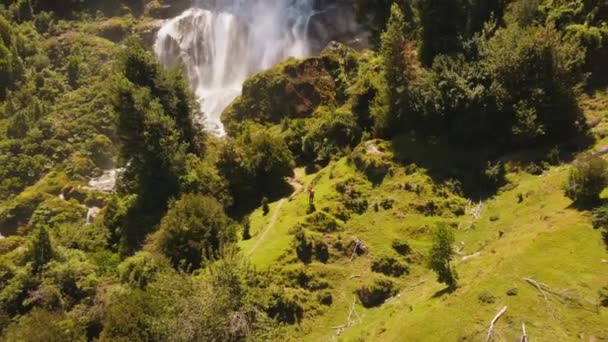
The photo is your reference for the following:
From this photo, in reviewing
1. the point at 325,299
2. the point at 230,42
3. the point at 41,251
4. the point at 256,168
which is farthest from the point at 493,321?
the point at 230,42

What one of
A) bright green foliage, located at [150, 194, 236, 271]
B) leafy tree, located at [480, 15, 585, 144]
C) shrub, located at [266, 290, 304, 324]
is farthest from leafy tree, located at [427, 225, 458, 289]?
bright green foliage, located at [150, 194, 236, 271]

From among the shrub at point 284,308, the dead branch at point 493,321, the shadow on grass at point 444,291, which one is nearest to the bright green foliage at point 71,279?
the shrub at point 284,308

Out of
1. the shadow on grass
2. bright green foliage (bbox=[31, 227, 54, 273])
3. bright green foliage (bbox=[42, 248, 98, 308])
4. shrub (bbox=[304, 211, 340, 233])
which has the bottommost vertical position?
bright green foliage (bbox=[42, 248, 98, 308])

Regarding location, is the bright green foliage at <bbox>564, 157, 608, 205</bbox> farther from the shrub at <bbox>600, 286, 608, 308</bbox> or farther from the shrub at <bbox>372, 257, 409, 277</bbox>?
the shrub at <bbox>372, 257, 409, 277</bbox>

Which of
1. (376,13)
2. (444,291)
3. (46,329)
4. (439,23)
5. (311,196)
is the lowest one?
(46,329)

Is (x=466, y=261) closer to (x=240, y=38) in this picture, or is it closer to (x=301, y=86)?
(x=301, y=86)

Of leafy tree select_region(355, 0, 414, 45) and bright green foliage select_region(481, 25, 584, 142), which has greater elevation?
leafy tree select_region(355, 0, 414, 45)
